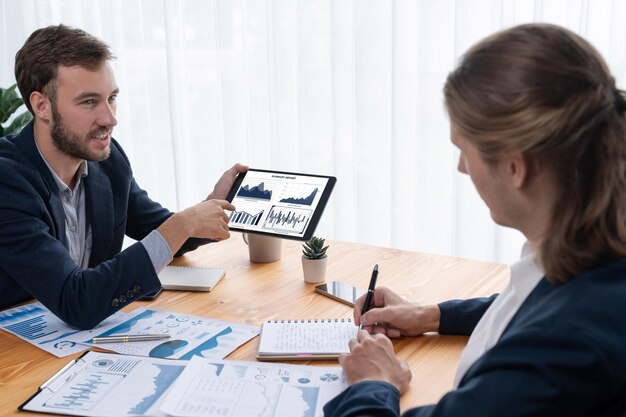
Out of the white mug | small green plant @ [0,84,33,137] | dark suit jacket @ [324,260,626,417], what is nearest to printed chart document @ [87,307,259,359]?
the white mug

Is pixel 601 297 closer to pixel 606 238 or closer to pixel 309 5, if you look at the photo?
pixel 606 238

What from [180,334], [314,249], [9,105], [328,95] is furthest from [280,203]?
[9,105]

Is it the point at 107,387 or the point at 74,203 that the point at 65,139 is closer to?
the point at 74,203

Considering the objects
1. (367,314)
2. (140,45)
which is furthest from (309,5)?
(367,314)

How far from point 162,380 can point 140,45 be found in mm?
2605

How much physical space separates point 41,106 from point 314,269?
0.85 meters

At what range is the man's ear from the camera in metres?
1.79

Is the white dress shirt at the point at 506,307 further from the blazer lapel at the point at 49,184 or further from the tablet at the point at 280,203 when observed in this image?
the blazer lapel at the point at 49,184

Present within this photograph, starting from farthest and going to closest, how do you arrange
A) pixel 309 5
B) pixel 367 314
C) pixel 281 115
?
pixel 281 115
pixel 309 5
pixel 367 314

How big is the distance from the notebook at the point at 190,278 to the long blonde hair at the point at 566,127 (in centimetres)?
101

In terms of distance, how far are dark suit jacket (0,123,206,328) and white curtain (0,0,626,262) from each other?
1317 millimetres

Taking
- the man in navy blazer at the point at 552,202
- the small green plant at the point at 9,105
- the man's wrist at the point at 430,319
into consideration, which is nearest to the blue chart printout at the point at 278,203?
the man's wrist at the point at 430,319

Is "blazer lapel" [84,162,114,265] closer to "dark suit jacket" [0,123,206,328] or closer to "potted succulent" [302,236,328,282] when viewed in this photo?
"dark suit jacket" [0,123,206,328]

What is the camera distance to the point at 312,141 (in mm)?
3014
